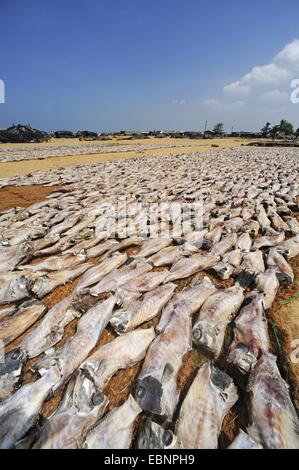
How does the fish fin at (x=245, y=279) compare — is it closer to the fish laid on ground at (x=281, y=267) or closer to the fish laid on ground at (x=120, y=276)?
the fish laid on ground at (x=281, y=267)

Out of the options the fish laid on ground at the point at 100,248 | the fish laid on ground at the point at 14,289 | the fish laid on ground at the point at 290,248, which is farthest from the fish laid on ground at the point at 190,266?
the fish laid on ground at the point at 14,289

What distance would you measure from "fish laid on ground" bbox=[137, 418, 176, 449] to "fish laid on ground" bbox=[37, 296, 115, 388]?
89 centimetres

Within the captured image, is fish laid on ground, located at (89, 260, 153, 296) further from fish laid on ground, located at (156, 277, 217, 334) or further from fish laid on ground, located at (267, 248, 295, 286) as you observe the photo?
fish laid on ground, located at (267, 248, 295, 286)

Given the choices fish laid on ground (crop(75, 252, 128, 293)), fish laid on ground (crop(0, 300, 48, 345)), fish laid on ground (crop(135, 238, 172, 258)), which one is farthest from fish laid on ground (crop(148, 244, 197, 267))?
fish laid on ground (crop(0, 300, 48, 345))

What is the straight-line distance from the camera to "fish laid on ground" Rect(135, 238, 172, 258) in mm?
4586

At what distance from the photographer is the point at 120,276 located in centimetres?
378

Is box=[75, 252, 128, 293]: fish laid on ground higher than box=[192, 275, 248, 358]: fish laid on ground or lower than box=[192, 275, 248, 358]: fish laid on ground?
higher

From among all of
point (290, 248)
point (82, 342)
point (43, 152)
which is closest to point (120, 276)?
point (82, 342)

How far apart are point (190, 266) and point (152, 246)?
0.96 meters

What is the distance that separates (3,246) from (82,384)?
342cm

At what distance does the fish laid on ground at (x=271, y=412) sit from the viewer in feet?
6.35

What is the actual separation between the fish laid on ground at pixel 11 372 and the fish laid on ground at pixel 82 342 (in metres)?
0.18

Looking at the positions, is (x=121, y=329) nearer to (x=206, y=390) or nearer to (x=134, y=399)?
(x=134, y=399)

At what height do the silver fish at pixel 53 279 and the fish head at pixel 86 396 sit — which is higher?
the silver fish at pixel 53 279
